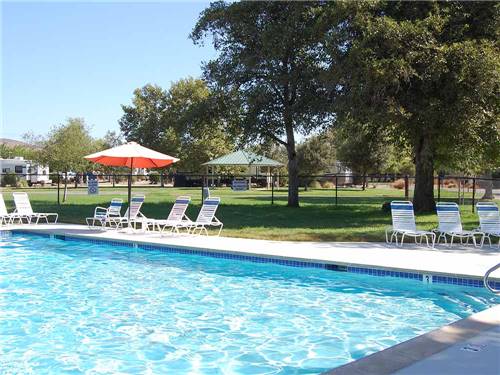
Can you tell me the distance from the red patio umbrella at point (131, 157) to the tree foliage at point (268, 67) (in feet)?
22.8

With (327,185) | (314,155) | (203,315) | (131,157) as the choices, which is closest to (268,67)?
(131,157)

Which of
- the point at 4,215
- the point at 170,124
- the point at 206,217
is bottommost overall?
the point at 4,215

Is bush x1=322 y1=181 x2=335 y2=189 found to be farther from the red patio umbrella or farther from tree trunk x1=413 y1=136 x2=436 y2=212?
the red patio umbrella

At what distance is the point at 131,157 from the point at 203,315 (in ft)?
26.4

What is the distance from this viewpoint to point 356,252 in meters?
11.2

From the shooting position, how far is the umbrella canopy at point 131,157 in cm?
1451

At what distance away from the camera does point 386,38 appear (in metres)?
15.5

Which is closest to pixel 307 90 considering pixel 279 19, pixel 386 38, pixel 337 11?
pixel 279 19

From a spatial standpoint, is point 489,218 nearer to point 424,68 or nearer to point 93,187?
point 424,68

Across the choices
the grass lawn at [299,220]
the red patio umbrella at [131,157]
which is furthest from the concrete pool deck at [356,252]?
the red patio umbrella at [131,157]

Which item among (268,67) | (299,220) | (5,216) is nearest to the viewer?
(5,216)

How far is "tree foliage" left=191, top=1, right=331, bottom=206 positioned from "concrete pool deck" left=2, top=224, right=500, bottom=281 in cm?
911

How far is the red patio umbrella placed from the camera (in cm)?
1451

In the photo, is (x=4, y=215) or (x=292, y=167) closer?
(x=4, y=215)
